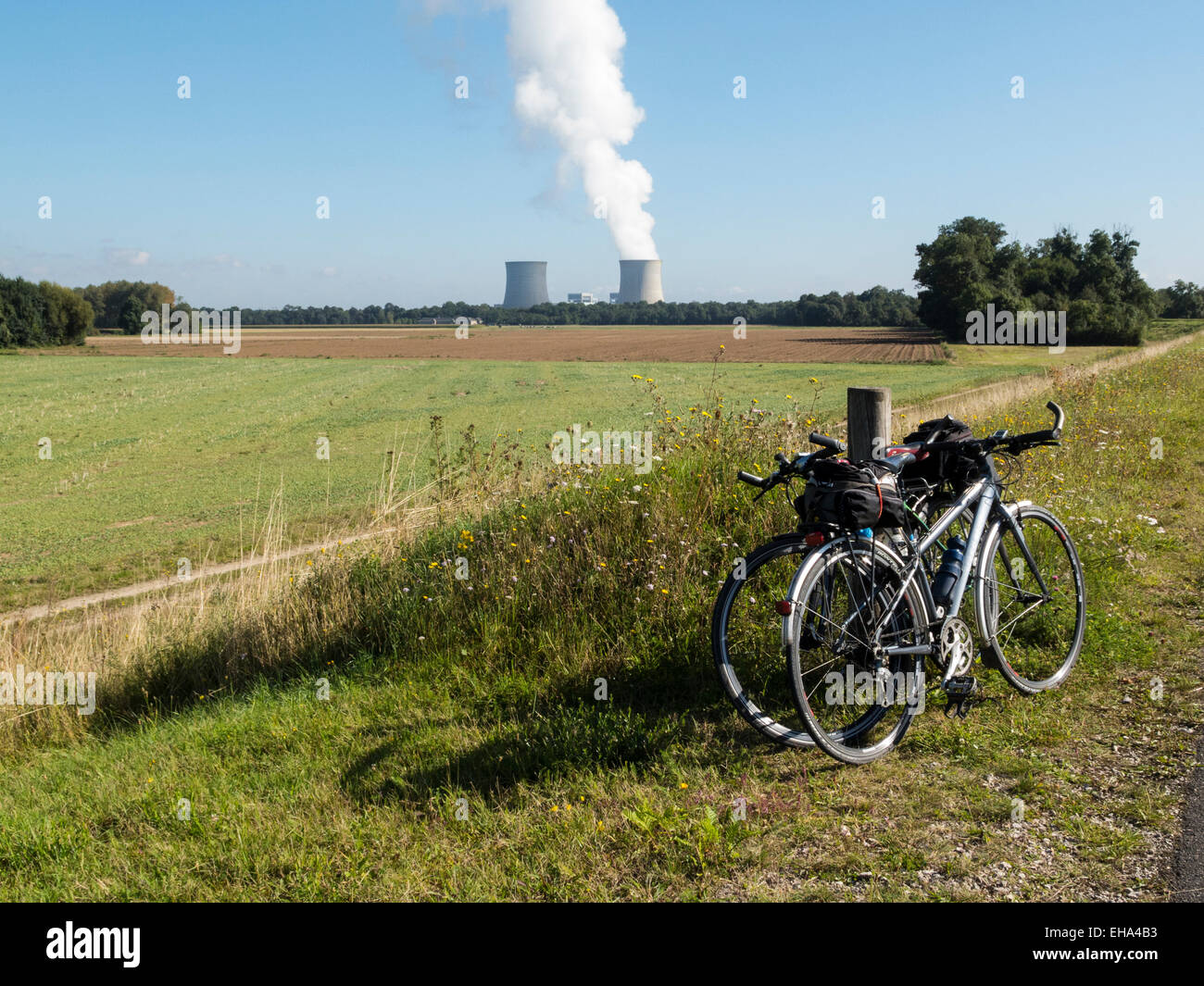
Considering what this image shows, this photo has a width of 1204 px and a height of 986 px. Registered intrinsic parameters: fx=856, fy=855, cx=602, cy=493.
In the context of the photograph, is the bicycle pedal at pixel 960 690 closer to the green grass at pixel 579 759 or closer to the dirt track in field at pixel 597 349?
the green grass at pixel 579 759

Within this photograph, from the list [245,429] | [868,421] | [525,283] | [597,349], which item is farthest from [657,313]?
[868,421]

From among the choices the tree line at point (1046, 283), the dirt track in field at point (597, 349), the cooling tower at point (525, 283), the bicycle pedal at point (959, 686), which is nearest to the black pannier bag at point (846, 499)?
the bicycle pedal at point (959, 686)

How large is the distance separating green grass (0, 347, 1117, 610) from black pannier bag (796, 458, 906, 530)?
13.8ft

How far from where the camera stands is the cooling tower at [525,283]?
529 feet

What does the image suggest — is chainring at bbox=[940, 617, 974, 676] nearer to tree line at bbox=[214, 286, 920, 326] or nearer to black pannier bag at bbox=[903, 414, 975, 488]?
black pannier bag at bbox=[903, 414, 975, 488]

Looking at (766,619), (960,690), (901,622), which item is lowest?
(960,690)

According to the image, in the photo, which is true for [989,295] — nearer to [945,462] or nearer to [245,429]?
[245,429]

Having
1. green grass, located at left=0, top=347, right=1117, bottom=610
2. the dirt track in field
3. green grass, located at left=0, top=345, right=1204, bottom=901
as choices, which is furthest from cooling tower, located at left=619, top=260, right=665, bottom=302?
green grass, located at left=0, top=345, right=1204, bottom=901

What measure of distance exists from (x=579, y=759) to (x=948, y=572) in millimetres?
2109

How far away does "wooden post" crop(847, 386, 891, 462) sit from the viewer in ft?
16.6

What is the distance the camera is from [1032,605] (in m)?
5.07

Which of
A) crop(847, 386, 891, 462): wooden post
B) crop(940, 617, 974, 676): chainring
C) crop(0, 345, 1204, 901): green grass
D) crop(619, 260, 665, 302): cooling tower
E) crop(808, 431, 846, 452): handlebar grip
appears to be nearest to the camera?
crop(0, 345, 1204, 901): green grass

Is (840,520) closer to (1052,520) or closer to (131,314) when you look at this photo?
(1052,520)
